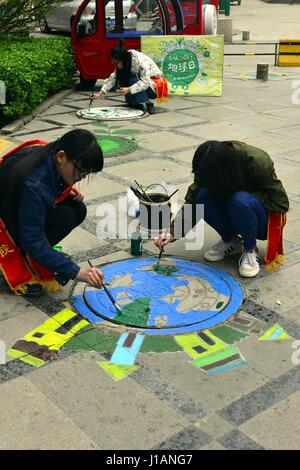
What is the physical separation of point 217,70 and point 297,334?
7.57 m

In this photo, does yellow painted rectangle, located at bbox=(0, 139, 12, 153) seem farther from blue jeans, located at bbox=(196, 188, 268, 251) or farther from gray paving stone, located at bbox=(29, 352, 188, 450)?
gray paving stone, located at bbox=(29, 352, 188, 450)

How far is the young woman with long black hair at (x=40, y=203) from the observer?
2.99 m

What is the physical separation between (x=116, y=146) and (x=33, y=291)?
11.7 ft

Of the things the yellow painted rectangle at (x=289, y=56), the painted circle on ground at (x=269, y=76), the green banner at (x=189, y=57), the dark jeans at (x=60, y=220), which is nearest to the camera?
the dark jeans at (x=60, y=220)

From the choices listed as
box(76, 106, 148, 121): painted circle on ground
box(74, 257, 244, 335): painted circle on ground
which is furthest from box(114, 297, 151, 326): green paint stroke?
box(76, 106, 148, 121): painted circle on ground

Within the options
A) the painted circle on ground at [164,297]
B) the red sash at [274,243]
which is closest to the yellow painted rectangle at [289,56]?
the red sash at [274,243]

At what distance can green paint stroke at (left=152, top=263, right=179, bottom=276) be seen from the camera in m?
3.80

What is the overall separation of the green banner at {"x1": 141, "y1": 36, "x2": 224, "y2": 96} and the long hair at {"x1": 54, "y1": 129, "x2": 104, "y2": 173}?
7.38m

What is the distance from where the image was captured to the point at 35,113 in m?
8.62

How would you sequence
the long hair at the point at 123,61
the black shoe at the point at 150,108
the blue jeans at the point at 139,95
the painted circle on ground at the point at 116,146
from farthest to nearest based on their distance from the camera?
the black shoe at the point at 150,108 → the blue jeans at the point at 139,95 → the long hair at the point at 123,61 → the painted circle on ground at the point at 116,146

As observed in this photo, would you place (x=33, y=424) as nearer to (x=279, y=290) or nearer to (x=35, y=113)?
(x=279, y=290)

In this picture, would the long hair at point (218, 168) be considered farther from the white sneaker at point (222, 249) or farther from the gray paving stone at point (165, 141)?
the gray paving stone at point (165, 141)

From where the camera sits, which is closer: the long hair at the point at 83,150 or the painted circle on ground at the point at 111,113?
the long hair at the point at 83,150

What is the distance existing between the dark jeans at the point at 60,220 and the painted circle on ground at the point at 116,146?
9.50ft
